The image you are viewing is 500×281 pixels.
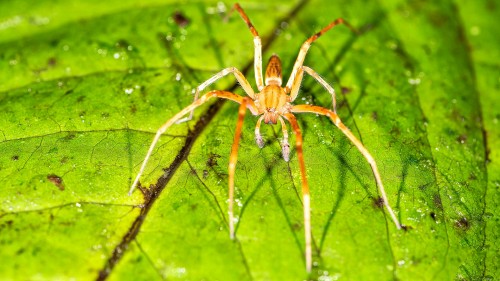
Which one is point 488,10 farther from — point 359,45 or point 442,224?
point 442,224

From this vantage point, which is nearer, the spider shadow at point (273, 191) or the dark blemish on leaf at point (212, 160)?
the spider shadow at point (273, 191)

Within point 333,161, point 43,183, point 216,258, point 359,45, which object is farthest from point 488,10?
point 43,183

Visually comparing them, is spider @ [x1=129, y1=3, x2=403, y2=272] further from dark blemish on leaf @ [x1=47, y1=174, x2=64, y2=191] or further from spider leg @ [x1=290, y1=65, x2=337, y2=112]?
dark blemish on leaf @ [x1=47, y1=174, x2=64, y2=191]

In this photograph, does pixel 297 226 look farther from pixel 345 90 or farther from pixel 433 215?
pixel 345 90

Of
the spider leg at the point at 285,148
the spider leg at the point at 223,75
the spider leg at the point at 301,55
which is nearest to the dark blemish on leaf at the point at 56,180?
the spider leg at the point at 223,75

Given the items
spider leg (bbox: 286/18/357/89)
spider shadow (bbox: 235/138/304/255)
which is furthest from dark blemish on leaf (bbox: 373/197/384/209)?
spider leg (bbox: 286/18/357/89)

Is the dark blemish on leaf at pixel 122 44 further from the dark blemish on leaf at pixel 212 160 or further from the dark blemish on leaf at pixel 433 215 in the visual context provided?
the dark blemish on leaf at pixel 433 215
